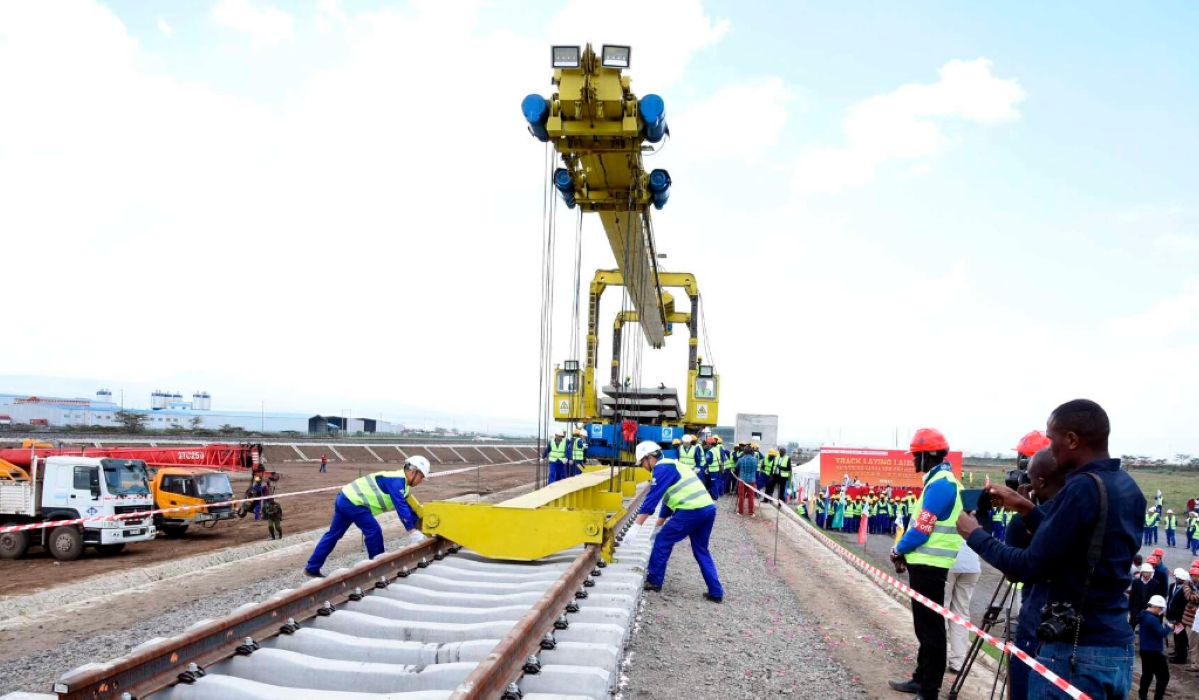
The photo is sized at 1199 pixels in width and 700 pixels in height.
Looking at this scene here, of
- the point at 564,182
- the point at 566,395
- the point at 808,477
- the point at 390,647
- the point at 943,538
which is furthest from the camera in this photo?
the point at 808,477

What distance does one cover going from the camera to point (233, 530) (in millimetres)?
18797

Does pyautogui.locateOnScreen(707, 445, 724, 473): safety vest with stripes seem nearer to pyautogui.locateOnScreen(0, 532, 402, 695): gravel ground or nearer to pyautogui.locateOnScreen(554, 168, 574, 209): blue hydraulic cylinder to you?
pyautogui.locateOnScreen(554, 168, 574, 209): blue hydraulic cylinder

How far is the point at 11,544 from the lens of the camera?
47.9 feet

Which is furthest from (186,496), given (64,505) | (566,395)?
(566,395)

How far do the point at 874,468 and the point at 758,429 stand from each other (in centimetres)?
418

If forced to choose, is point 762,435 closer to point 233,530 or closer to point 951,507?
point 233,530

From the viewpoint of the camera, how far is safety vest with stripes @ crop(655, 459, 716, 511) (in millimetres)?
7445

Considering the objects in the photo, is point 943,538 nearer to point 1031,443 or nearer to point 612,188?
point 1031,443

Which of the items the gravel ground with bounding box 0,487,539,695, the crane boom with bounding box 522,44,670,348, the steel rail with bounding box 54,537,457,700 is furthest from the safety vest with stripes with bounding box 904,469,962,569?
the gravel ground with bounding box 0,487,539,695

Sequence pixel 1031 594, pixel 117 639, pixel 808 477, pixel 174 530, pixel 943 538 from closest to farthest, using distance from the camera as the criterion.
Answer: pixel 1031 594, pixel 943 538, pixel 117 639, pixel 174 530, pixel 808 477

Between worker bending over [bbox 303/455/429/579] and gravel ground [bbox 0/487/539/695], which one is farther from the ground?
worker bending over [bbox 303/455/429/579]

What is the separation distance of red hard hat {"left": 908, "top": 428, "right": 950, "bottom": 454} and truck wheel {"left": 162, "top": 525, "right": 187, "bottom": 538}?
17344 millimetres

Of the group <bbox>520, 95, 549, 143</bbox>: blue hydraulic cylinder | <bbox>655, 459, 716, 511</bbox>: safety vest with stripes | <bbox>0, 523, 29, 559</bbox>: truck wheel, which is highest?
<bbox>520, 95, 549, 143</bbox>: blue hydraulic cylinder

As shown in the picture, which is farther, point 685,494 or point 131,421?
point 131,421
